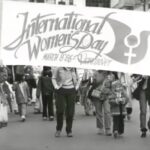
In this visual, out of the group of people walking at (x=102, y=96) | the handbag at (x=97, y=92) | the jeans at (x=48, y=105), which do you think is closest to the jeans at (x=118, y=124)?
the group of people walking at (x=102, y=96)

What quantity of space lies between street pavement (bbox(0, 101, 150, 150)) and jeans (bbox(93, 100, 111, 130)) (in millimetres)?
269

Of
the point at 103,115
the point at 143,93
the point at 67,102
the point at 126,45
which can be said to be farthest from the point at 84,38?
the point at 103,115

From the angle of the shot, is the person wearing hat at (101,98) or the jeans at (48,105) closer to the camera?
the person wearing hat at (101,98)

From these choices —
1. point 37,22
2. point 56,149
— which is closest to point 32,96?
point 56,149

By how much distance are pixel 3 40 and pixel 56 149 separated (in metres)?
2.70

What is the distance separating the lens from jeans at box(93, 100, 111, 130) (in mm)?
12672

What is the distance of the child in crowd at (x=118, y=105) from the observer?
1224 centimetres

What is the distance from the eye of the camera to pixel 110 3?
51.5 m

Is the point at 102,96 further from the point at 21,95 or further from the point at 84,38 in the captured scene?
the point at 21,95

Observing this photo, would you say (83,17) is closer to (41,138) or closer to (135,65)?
(135,65)

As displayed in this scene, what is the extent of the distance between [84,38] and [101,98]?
3.84 meters

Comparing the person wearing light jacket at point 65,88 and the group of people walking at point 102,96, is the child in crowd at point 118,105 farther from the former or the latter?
the person wearing light jacket at point 65,88

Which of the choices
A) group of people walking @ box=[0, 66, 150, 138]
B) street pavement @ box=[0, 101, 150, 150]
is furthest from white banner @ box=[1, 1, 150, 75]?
street pavement @ box=[0, 101, 150, 150]

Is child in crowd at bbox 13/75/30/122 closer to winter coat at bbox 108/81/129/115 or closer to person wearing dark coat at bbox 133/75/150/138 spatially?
winter coat at bbox 108/81/129/115
